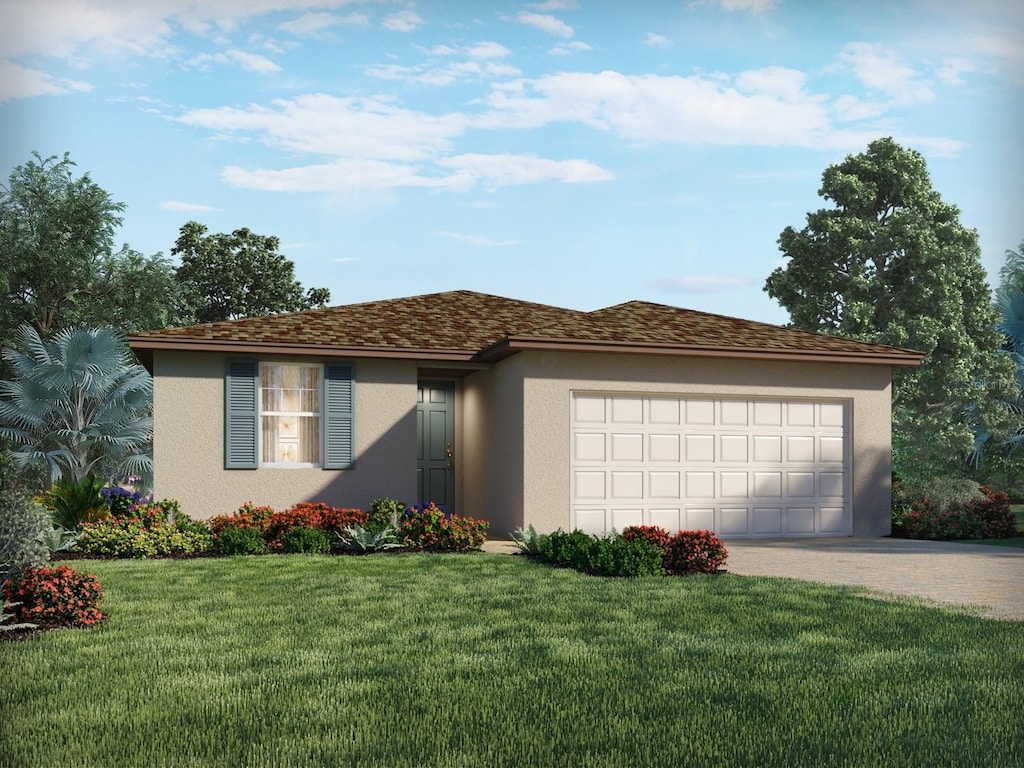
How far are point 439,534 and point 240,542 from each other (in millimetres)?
2552

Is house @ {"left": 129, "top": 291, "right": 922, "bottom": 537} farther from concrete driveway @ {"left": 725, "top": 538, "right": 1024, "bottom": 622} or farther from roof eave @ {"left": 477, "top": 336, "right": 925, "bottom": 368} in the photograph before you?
concrete driveway @ {"left": 725, "top": 538, "right": 1024, "bottom": 622}

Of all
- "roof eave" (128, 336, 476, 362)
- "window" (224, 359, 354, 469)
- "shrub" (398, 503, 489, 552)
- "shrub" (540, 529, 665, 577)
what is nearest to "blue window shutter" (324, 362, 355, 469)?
"window" (224, 359, 354, 469)

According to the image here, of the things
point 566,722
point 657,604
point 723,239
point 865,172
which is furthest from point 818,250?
point 566,722

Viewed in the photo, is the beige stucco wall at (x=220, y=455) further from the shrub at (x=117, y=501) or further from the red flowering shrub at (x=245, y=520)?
the red flowering shrub at (x=245, y=520)

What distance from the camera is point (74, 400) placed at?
966 inches

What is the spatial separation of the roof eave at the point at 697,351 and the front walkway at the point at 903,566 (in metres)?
2.86

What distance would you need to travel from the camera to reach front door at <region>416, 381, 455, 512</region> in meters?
18.0

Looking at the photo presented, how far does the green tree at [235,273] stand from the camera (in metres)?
38.3

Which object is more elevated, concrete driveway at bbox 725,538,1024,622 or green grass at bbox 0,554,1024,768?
green grass at bbox 0,554,1024,768

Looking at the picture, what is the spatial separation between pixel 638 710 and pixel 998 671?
8.30ft

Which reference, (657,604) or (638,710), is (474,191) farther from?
(638,710)

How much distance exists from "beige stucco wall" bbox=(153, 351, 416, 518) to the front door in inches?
62.9

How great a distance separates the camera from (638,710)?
5418mm

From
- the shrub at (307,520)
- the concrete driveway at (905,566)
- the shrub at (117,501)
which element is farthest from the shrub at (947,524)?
the shrub at (117,501)
